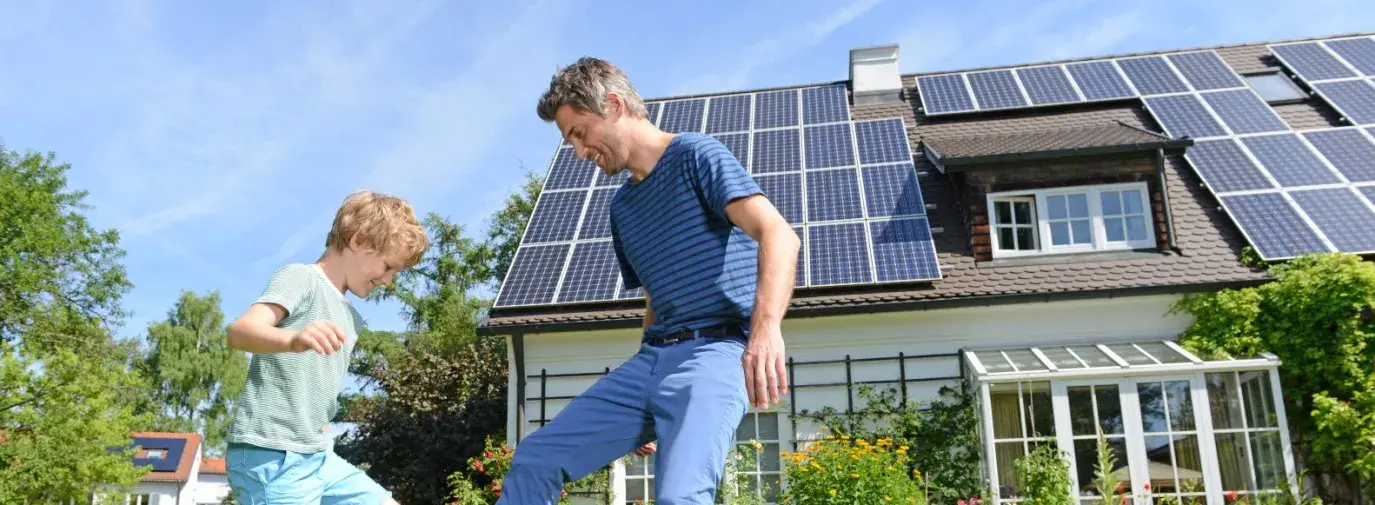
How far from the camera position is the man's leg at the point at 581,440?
262 centimetres

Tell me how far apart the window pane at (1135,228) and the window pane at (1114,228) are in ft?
0.21

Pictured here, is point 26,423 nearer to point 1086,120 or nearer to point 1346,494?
point 1086,120

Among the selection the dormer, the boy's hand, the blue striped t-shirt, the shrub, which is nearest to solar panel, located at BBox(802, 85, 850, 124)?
the dormer

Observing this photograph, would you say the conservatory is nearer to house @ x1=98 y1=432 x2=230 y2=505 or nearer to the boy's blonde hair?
the boy's blonde hair

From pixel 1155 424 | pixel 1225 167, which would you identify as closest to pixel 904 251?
pixel 1155 424

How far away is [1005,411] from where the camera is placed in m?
9.35

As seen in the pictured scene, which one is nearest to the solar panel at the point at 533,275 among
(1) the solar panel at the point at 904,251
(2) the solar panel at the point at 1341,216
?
(1) the solar panel at the point at 904,251

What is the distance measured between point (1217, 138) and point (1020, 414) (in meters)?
5.30

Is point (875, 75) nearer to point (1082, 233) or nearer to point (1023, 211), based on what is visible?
point (1023, 211)

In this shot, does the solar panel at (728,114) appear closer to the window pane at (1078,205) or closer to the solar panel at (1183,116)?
the window pane at (1078,205)

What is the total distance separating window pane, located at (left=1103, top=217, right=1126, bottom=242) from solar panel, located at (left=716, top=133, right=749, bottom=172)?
14.5 feet

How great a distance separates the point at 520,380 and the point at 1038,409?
549 centimetres

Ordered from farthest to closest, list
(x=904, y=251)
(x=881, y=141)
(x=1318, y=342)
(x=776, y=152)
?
1. (x=776, y=152)
2. (x=881, y=141)
3. (x=904, y=251)
4. (x=1318, y=342)

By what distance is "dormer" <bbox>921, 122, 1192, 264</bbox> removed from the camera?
432 inches
